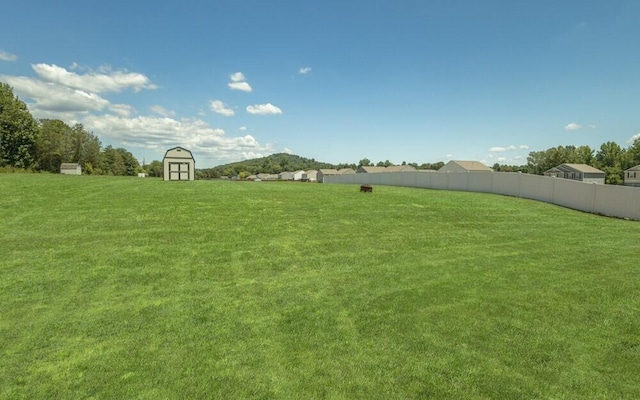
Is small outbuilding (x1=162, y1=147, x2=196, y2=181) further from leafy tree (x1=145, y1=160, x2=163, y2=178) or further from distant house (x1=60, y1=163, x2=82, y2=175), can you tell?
leafy tree (x1=145, y1=160, x2=163, y2=178)

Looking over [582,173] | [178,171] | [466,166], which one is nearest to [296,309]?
[178,171]

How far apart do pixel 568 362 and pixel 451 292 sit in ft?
7.12

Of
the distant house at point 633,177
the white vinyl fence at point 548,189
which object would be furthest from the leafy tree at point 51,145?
the distant house at point 633,177

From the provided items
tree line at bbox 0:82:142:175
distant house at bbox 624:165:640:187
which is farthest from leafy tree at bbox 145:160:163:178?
distant house at bbox 624:165:640:187

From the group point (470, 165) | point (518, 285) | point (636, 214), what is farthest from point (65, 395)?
point (470, 165)

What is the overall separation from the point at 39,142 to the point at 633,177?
9773 cm

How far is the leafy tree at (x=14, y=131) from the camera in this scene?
138 feet

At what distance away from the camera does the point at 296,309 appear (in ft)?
16.8

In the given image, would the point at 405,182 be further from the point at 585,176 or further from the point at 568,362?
the point at 585,176

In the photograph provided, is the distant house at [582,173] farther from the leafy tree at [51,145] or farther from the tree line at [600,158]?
the leafy tree at [51,145]

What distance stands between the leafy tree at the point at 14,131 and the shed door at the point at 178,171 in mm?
30799

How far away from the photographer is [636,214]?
15.5m

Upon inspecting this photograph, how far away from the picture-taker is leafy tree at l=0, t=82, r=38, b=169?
42.1 metres

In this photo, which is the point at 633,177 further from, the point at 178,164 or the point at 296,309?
the point at 296,309
